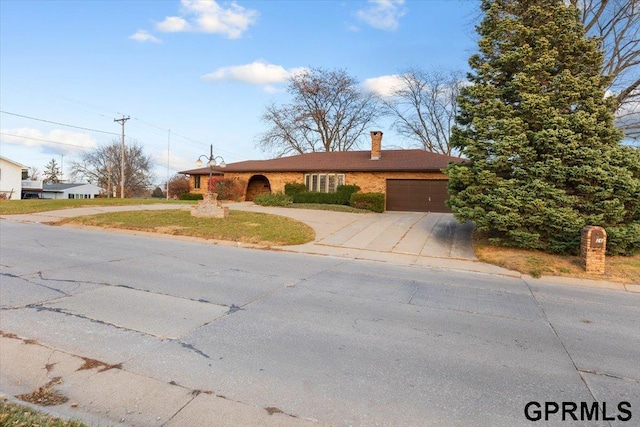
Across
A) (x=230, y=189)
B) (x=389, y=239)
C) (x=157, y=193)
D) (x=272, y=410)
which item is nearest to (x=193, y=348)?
(x=272, y=410)

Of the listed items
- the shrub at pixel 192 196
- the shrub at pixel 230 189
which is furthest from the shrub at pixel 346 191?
the shrub at pixel 192 196

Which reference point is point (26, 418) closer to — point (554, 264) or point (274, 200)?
point (554, 264)

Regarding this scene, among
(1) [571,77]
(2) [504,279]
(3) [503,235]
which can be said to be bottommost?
(2) [504,279]

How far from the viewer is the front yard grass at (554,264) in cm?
860

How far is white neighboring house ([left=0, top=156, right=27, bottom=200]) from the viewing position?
47.0 meters

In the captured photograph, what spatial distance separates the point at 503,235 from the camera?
1120cm

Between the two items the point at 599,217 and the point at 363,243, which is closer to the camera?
the point at 599,217

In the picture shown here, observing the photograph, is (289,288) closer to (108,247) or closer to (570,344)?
(570,344)

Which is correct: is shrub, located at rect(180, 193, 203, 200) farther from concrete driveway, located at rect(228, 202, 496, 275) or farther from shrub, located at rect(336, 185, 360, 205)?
concrete driveway, located at rect(228, 202, 496, 275)

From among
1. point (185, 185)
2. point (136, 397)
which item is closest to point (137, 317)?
point (136, 397)

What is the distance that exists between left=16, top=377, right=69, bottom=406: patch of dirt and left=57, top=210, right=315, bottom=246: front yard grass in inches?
337

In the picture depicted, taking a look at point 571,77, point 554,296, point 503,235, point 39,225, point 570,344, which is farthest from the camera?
point 39,225

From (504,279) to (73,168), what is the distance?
8596 cm

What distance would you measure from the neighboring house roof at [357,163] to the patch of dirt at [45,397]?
21047 millimetres
